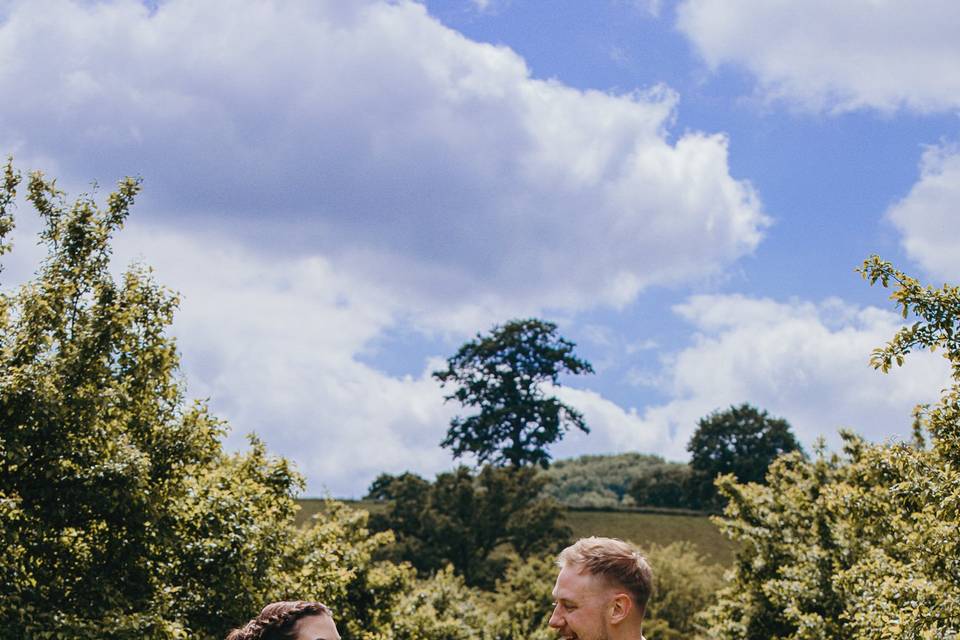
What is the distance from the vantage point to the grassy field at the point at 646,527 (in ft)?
262

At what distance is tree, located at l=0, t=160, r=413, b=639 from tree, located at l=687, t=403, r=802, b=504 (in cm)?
8128

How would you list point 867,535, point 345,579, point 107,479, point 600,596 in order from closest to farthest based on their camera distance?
point 600,596 < point 107,479 < point 345,579 < point 867,535

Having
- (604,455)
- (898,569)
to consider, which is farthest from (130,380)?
(604,455)

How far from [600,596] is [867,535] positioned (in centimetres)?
2429

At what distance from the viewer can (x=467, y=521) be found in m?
62.2

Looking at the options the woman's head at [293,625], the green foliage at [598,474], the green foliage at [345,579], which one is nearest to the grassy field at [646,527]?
the green foliage at [345,579]

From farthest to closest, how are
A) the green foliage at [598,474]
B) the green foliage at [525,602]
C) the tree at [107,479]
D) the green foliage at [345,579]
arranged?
the green foliage at [598,474] < the green foliage at [525,602] < the green foliage at [345,579] < the tree at [107,479]

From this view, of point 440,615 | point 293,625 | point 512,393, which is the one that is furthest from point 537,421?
point 293,625

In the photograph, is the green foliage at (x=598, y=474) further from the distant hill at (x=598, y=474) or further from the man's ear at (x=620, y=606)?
the man's ear at (x=620, y=606)

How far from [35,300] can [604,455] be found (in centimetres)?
16421

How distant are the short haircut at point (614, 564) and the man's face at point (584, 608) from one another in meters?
0.05

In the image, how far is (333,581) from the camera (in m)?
23.4

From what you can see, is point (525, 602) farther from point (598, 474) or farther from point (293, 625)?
point (598, 474)

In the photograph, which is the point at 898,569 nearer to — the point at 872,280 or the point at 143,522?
the point at 872,280
